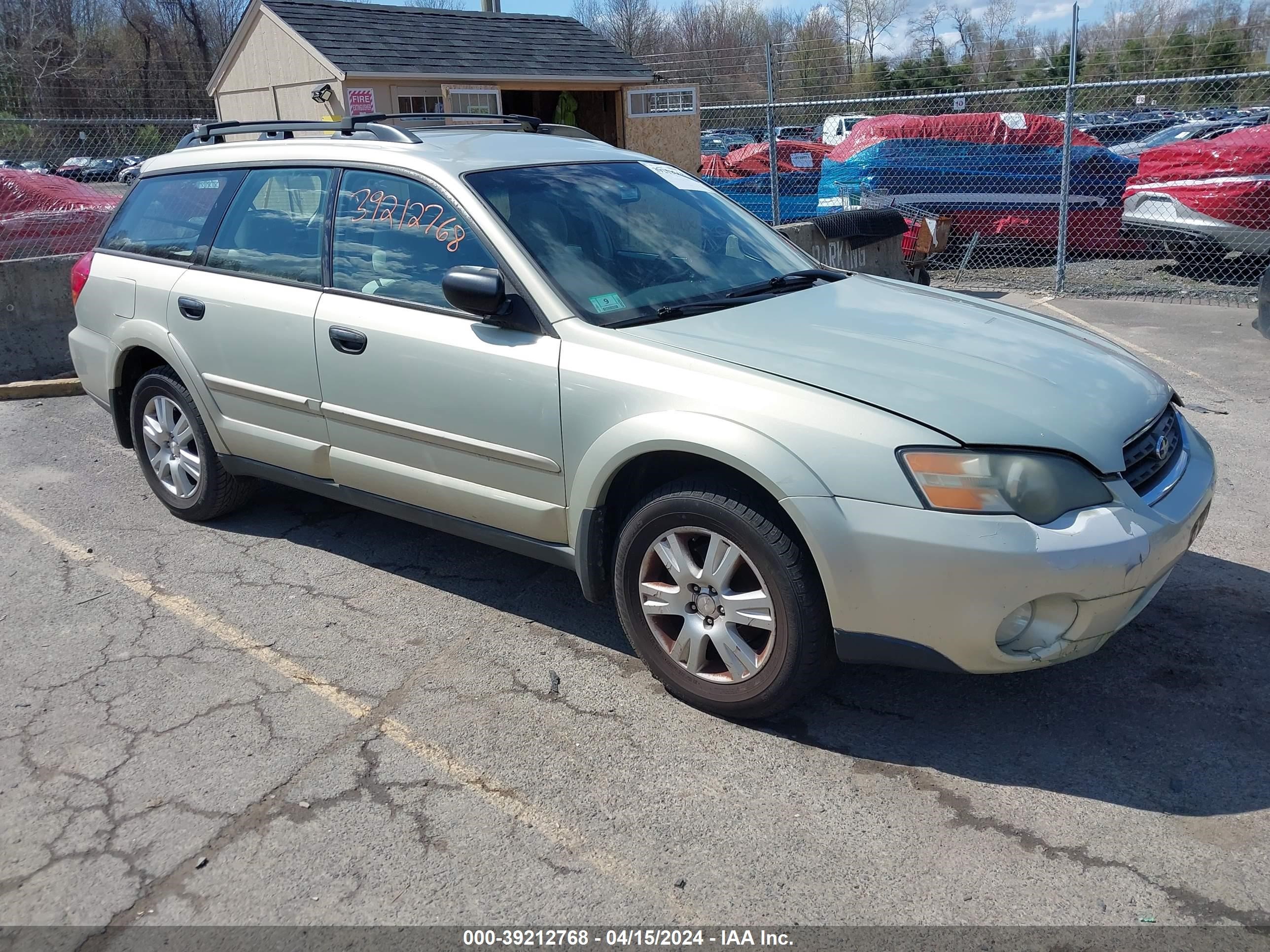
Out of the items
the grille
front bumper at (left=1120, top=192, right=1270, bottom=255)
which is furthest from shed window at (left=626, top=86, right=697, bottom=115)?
the grille

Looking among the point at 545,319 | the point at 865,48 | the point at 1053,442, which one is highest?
the point at 865,48

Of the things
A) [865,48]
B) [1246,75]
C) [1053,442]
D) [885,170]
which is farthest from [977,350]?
[865,48]

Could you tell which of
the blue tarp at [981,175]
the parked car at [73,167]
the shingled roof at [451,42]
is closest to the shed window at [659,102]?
the shingled roof at [451,42]

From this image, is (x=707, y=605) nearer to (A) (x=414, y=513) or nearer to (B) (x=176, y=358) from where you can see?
(A) (x=414, y=513)

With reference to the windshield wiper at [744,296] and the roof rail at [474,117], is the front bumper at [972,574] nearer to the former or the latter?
the windshield wiper at [744,296]

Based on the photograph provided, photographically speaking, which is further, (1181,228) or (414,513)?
(1181,228)

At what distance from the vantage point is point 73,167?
544 inches

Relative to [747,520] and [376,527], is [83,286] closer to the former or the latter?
[376,527]

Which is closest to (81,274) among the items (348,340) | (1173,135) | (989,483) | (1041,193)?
(348,340)

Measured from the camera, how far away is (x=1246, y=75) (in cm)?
826

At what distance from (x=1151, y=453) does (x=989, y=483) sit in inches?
30.8

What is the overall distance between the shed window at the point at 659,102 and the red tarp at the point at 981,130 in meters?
3.91

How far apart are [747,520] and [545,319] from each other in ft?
3.34

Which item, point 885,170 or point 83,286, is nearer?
point 83,286
